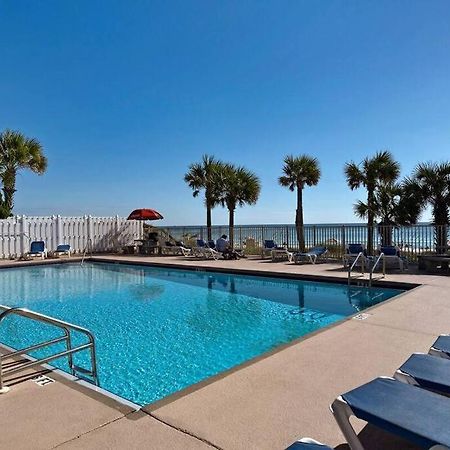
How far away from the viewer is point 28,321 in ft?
21.7

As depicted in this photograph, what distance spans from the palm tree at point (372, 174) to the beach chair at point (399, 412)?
43.8 feet

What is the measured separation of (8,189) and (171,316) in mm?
14669

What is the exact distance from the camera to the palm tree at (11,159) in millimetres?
17297

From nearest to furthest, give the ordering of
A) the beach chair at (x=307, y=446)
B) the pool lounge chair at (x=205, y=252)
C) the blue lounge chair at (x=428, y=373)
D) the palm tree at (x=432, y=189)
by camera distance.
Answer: the beach chair at (x=307, y=446) → the blue lounge chair at (x=428, y=373) → the palm tree at (x=432, y=189) → the pool lounge chair at (x=205, y=252)

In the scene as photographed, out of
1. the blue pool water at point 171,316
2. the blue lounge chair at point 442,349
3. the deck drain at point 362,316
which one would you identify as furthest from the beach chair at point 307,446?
the deck drain at point 362,316

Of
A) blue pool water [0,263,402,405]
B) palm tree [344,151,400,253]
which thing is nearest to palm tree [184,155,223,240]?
palm tree [344,151,400,253]

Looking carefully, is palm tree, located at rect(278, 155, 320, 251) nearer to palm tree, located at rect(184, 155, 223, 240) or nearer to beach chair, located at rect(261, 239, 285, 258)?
palm tree, located at rect(184, 155, 223, 240)

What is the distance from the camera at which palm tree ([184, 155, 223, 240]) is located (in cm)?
1855

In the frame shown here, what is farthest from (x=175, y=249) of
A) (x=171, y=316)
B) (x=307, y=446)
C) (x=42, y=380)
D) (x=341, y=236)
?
(x=307, y=446)

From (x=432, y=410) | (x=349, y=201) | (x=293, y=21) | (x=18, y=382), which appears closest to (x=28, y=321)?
(x=18, y=382)

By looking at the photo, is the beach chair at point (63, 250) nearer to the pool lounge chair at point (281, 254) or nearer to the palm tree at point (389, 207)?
the pool lounge chair at point (281, 254)

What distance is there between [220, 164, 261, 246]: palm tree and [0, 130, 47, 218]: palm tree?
9.42 meters

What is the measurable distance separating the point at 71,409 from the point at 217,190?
52.6ft

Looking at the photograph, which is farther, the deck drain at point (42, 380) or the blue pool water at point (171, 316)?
the blue pool water at point (171, 316)
